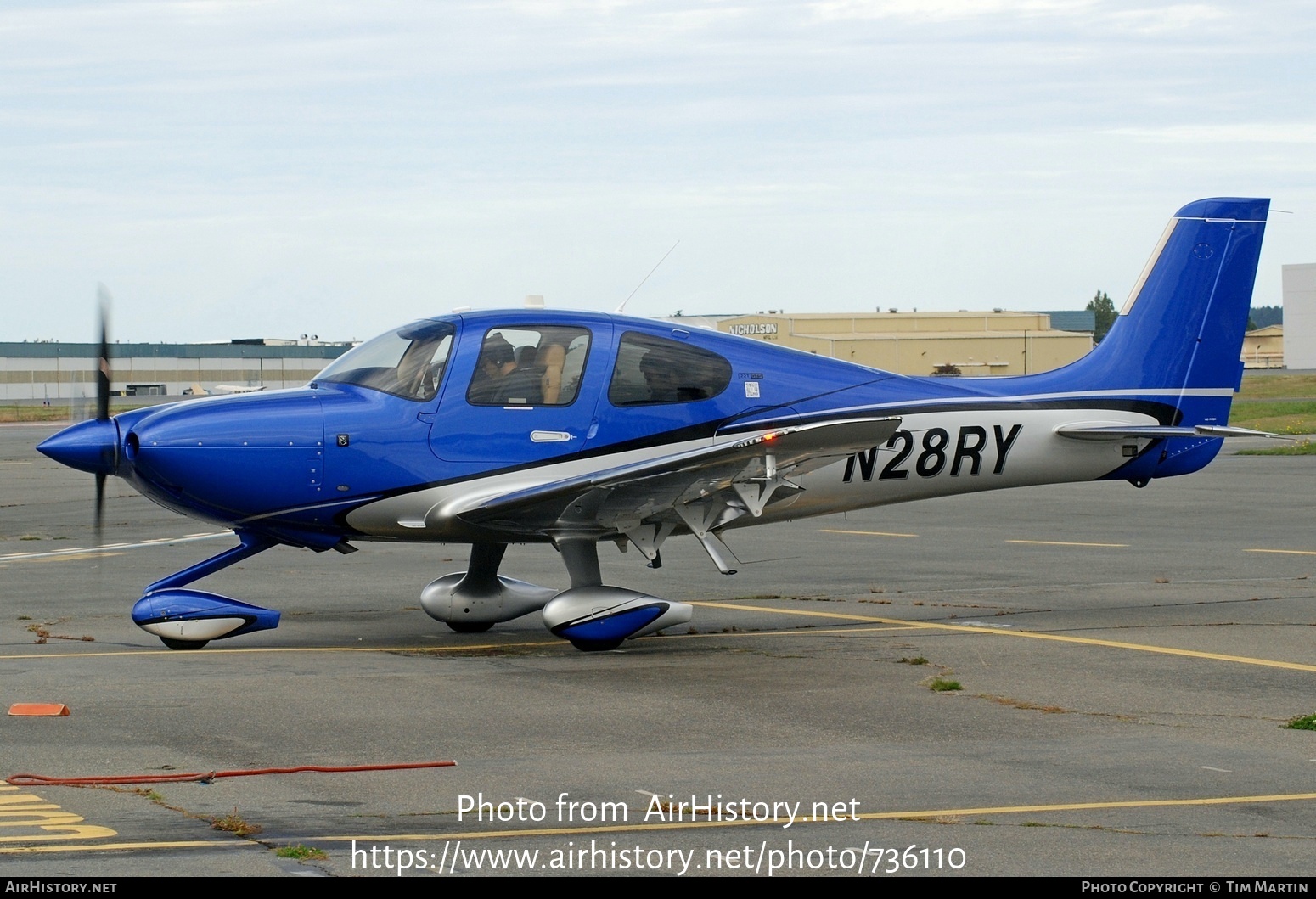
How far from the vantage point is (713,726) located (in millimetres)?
8523

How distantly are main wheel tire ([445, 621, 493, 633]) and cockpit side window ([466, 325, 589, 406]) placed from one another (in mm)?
2129

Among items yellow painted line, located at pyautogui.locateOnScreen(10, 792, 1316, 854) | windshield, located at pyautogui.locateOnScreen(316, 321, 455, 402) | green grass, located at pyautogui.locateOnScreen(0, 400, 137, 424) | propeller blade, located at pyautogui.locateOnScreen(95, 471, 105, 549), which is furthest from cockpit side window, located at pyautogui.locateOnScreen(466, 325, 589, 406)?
green grass, located at pyautogui.locateOnScreen(0, 400, 137, 424)

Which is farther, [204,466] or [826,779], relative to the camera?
[204,466]

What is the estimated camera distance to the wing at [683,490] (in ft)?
34.4

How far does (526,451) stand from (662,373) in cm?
126

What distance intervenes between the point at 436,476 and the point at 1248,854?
23.0ft

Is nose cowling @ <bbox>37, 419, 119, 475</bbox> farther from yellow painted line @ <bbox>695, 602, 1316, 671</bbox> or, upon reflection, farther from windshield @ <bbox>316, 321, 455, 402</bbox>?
yellow painted line @ <bbox>695, 602, 1316, 671</bbox>

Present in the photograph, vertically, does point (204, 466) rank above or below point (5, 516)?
above

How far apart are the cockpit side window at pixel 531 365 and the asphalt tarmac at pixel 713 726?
197 cm

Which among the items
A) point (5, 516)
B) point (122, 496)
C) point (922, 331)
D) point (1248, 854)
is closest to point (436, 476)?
point (1248, 854)

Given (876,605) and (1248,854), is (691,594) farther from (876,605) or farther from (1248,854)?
(1248,854)

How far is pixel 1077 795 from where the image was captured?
6.80 metres

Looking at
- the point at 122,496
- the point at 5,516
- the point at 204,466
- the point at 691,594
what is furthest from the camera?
the point at 122,496

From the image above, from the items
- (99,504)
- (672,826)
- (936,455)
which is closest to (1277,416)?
(936,455)
